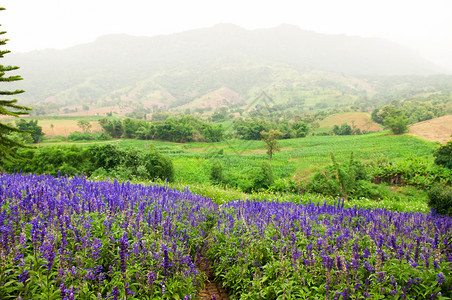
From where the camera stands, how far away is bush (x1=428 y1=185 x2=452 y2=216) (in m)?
7.46

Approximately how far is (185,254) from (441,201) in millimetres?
7801

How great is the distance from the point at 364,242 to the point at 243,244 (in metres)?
2.21

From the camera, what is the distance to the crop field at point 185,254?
305cm

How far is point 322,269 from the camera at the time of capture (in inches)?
150

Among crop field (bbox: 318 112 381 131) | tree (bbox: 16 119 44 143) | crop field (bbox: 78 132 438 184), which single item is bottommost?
crop field (bbox: 318 112 381 131)

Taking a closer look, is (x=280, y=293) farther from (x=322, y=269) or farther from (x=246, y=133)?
(x=246, y=133)

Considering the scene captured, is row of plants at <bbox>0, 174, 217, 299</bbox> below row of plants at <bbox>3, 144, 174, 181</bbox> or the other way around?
the other way around

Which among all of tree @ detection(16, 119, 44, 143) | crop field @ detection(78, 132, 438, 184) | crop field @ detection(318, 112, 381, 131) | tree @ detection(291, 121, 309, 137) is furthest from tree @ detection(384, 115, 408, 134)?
tree @ detection(16, 119, 44, 143)

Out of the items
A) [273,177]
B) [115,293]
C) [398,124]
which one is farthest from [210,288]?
[398,124]

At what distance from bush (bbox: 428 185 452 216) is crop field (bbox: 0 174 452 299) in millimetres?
2247

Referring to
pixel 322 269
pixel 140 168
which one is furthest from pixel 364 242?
pixel 140 168

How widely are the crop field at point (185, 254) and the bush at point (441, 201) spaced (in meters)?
2.25

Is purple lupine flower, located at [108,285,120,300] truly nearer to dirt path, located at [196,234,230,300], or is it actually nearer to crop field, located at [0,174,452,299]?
crop field, located at [0,174,452,299]

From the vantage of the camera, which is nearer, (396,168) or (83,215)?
(83,215)
